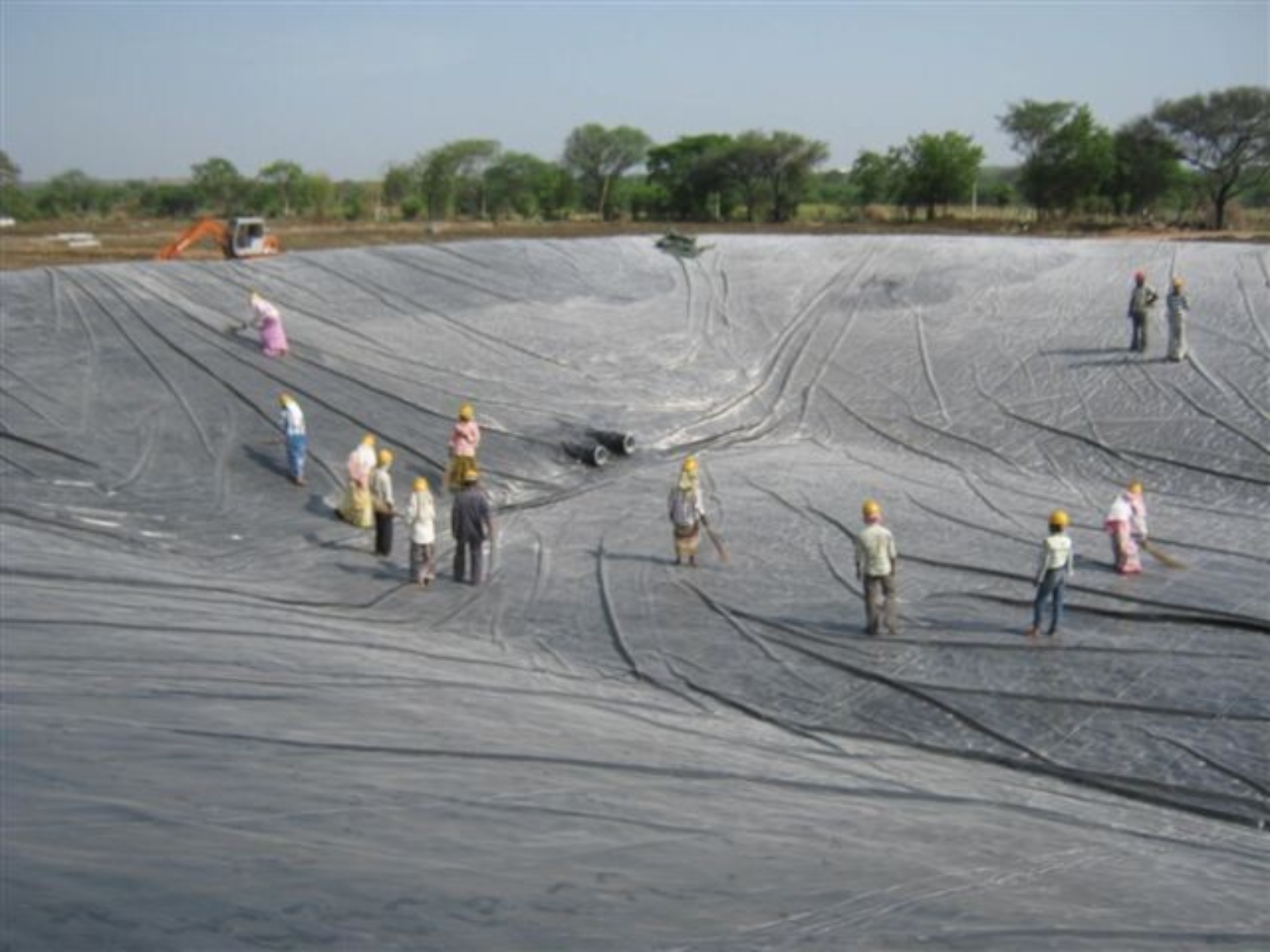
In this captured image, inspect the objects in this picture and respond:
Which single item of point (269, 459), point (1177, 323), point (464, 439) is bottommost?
point (269, 459)

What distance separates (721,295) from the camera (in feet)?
94.9

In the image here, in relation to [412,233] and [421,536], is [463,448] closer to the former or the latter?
[421,536]

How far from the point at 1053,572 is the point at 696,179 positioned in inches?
1860

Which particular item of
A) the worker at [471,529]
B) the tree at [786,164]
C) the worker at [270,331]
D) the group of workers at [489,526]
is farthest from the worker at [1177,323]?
the tree at [786,164]

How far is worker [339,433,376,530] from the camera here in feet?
50.5

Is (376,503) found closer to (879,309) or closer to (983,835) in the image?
(983,835)

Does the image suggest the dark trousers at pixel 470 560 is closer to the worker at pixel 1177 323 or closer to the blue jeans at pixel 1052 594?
the blue jeans at pixel 1052 594

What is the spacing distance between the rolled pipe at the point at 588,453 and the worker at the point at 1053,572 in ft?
29.1

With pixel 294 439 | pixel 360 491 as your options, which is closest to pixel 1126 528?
pixel 360 491

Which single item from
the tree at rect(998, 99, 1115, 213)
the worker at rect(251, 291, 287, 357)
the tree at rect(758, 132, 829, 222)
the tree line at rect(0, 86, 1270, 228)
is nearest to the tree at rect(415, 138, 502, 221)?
the tree line at rect(0, 86, 1270, 228)

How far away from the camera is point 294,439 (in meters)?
16.6

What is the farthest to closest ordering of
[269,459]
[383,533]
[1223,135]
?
1. [1223,135]
2. [269,459]
3. [383,533]

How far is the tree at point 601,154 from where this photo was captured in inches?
2581

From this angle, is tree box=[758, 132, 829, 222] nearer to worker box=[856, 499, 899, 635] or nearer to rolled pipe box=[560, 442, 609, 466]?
rolled pipe box=[560, 442, 609, 466]
